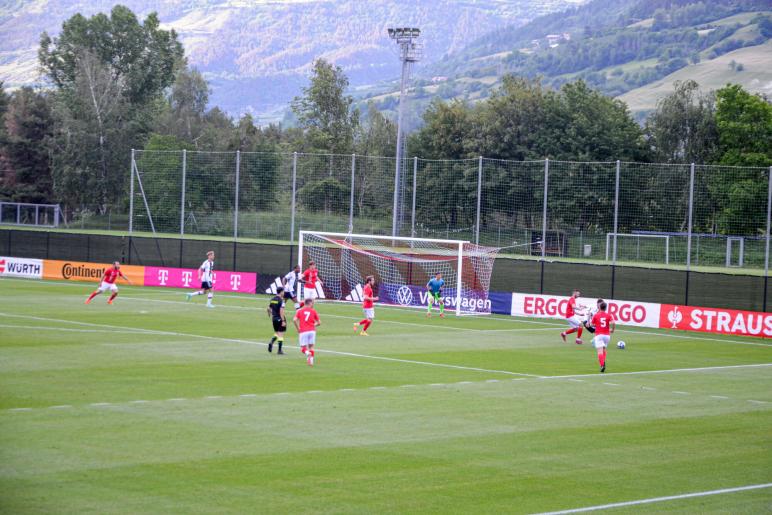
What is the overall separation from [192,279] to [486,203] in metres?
15.5

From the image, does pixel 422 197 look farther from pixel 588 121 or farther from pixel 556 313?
pixel 588 121

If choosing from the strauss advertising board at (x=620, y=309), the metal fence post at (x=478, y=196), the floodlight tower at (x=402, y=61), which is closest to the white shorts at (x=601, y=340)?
the strauss advertising board at (x=620, y=309)

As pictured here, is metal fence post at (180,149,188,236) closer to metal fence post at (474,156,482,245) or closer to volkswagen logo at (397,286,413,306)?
volkswagen logo at (397,286,413,306)

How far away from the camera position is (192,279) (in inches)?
1951

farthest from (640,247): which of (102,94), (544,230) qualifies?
(102,94)

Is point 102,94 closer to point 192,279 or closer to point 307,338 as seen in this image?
point 192,279

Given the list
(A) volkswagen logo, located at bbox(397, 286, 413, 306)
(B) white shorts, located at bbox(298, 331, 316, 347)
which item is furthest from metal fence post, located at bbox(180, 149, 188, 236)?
(B) white shorts, located at bbox(298, 331, 316, 347)

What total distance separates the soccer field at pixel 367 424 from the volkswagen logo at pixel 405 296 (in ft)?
43.2

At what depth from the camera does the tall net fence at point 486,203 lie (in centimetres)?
4794

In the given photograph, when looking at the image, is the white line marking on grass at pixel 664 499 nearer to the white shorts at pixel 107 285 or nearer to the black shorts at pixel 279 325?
the black shorts at pixel 279 325

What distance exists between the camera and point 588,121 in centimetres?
7656

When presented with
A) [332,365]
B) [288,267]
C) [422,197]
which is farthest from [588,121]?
[332,365]

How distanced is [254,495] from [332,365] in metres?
12.6

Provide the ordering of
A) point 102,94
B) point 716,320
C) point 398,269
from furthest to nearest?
point 102,94
point 398,269
point 716,320
